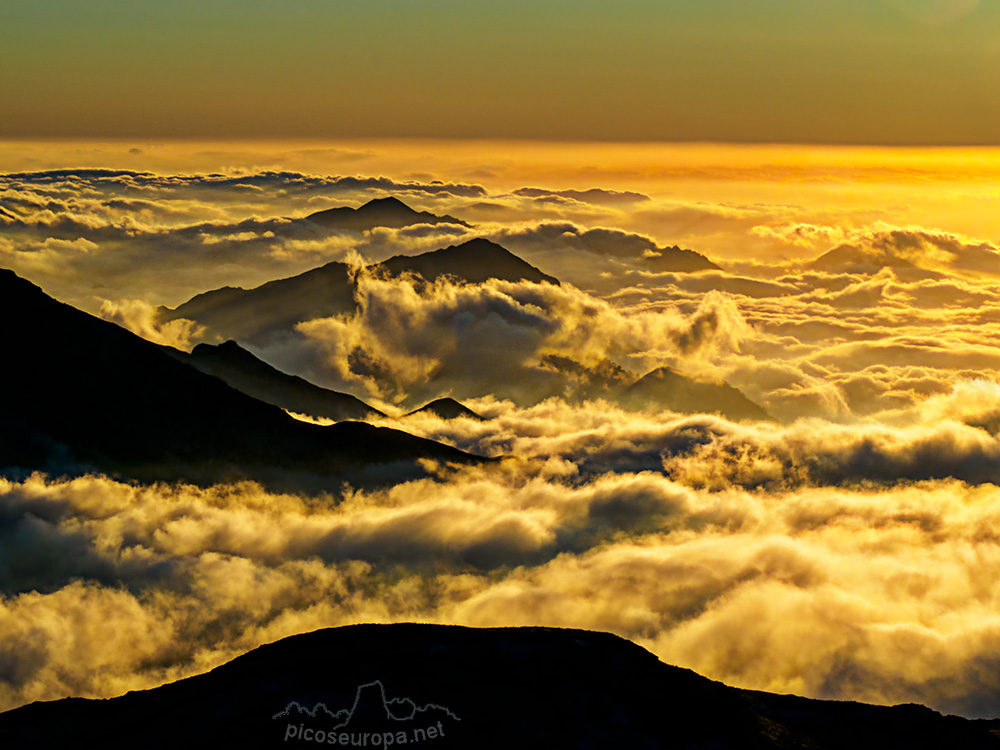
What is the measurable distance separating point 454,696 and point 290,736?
25057 millimetres

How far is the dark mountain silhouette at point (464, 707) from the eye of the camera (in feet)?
361

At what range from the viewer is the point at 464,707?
116m

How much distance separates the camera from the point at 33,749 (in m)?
115

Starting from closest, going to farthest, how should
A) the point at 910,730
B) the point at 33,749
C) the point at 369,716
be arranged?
the point at 369,716 → the point at 33,749 → the point at 910,730

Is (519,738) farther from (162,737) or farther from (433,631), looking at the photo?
(162,737)

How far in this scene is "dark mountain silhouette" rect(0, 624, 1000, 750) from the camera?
110 metres

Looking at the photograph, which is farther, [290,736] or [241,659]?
[241,659]

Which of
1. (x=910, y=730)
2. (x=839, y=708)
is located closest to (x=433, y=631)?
(x=839, y=708)

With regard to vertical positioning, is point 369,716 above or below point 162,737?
above

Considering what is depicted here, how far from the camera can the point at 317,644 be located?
133 meters

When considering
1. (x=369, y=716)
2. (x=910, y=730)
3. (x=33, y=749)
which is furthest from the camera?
(x=910, y=730)

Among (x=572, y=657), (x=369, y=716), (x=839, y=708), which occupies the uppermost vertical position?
(x=369, y=716)

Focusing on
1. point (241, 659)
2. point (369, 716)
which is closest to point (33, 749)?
point (241, 659)

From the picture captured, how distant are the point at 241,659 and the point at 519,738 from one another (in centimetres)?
5396
